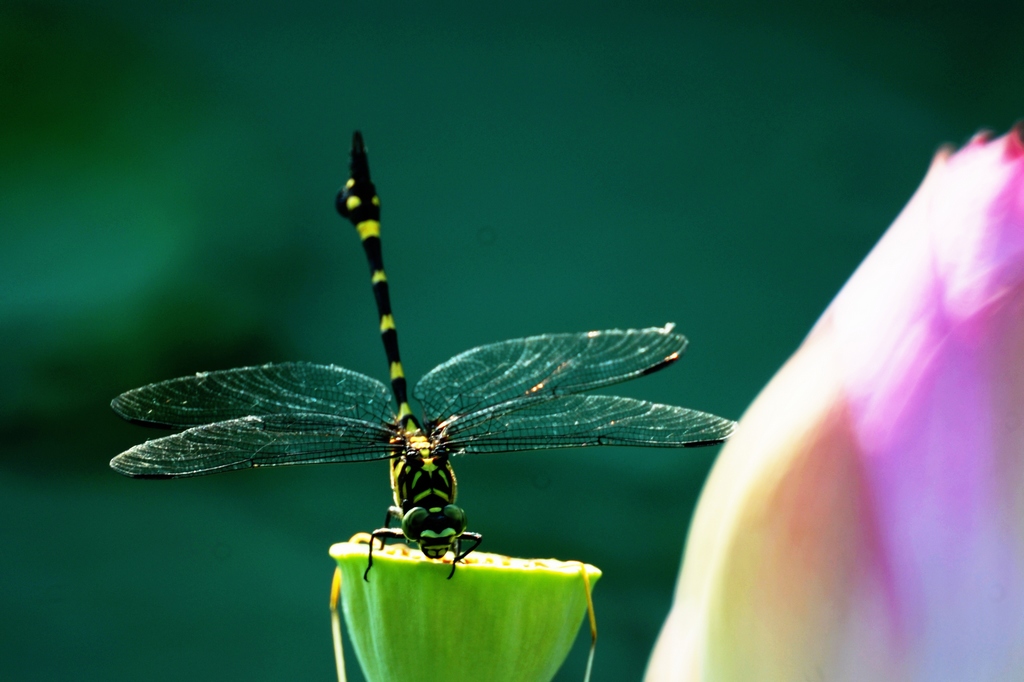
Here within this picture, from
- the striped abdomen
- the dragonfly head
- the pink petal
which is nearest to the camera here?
the pink petal

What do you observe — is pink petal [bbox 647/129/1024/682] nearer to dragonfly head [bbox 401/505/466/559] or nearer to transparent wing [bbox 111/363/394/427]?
dragonfly head [bbox 401/505/466/559]

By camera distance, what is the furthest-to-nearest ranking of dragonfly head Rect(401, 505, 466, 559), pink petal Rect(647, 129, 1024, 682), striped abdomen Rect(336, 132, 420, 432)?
striped abdomen Rect(336, 132, 420, 432), dragonfly head Rect(401, 505, 466, 559), pink petal Rect(647, 129, 1024, 682)

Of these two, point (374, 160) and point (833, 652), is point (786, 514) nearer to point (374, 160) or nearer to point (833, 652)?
point (833, 652)

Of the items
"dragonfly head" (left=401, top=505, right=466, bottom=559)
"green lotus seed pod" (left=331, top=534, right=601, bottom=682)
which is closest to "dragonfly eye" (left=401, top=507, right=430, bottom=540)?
"dragonfly head" (left=401, top=505, right=466, bottom=559)

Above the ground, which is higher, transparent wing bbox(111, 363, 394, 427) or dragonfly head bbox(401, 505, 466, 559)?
transparent wing bbox(111, 363, 394, 427)

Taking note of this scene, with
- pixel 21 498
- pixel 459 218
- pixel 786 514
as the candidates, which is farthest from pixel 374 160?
pixel 786 514

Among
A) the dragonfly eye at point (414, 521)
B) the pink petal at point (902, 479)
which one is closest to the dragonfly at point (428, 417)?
the dragonfly eye at point (414, 521)

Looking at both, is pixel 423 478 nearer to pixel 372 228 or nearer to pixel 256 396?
pixel 256 396
